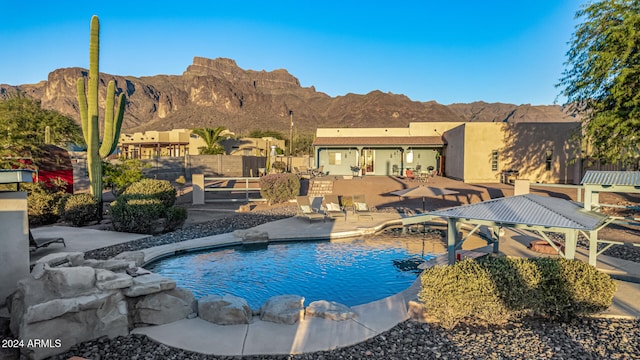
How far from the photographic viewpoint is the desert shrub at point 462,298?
17.1 ft

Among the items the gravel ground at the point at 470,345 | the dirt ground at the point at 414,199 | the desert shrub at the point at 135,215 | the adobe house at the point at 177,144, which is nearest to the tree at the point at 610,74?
the dirt ground at the point at 414,199

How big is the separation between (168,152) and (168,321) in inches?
1932

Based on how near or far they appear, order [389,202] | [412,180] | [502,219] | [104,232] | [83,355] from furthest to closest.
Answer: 1. [412,180]
2. [389,202]
3. [104,232]
4. [502,219]
5. [83,355]

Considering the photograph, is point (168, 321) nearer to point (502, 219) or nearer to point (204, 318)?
point (204, 318)

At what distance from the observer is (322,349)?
467 cm

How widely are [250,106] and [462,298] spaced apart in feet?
350

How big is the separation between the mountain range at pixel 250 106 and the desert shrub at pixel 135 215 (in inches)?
2894

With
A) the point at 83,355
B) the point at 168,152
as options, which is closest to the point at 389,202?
the point at 83,355

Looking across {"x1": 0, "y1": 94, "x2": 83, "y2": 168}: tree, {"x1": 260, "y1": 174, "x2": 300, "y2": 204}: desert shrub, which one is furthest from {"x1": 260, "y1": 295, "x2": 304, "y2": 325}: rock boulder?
{"x1": 0, "y1": 94, "x2": 83, "y2": 168}: tree

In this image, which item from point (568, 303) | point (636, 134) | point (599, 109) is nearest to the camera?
point (568, 303)

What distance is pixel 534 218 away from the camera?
6246 millimetres

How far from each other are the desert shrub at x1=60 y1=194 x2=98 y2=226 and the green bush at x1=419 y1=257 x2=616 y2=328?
39.4 feet

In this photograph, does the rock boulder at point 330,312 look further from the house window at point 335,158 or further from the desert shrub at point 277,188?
the house window at point 335,158

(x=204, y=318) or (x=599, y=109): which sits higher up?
(x=599, y=109)
